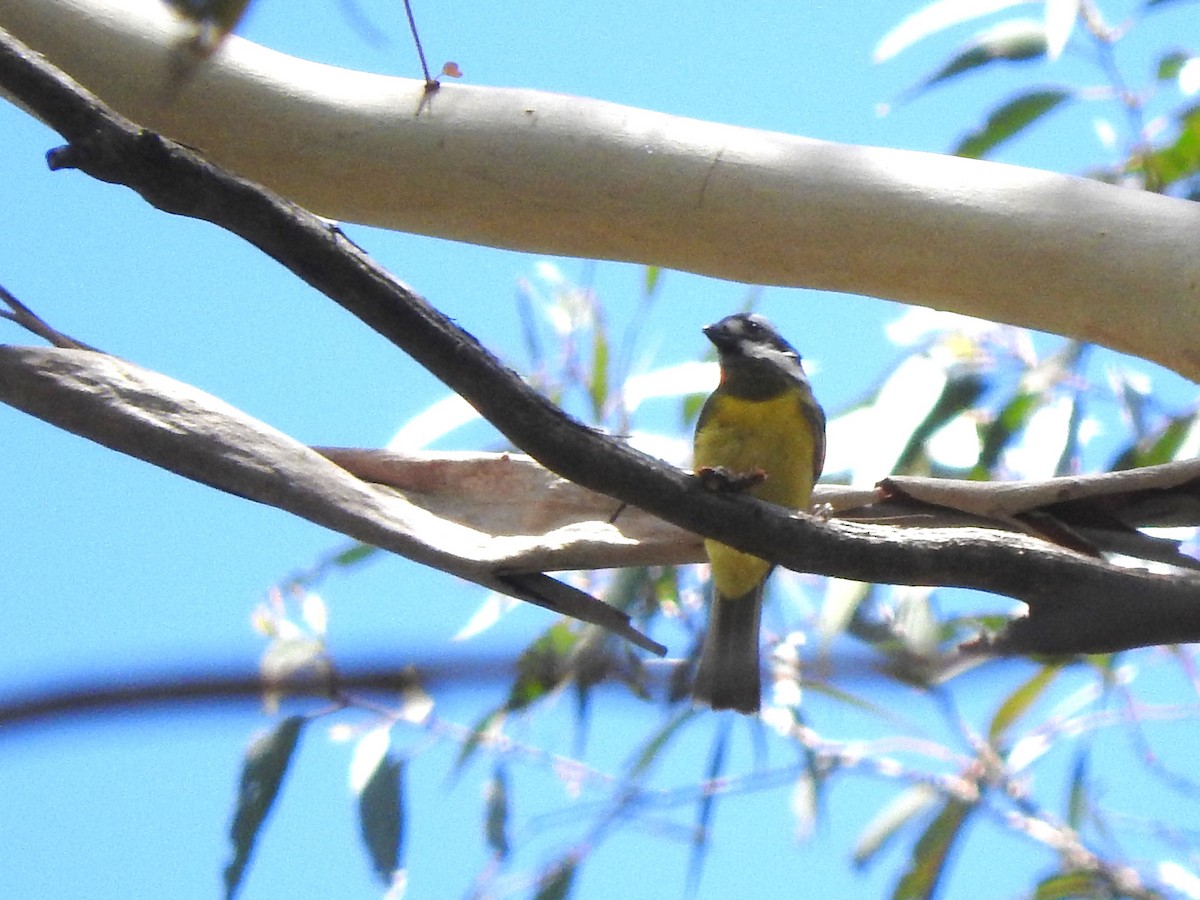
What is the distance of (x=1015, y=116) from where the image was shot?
2.90 meters

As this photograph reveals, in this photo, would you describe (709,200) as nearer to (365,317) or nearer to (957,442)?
(365,317)

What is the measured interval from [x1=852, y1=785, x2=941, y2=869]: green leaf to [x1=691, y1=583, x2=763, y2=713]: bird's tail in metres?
1.48

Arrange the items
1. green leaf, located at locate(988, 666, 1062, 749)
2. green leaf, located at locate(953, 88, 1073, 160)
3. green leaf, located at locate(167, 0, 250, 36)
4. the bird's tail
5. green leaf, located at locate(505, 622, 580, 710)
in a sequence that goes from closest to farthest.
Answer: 1. green leaf, located at locate(505, 622, 580, 710)
2. green leaf, located at locate(167, 0, 250, 36)
3. the bird's tail
4. green leaf, located at locate(953, 88, 1073, 160)
5. green leaf, located at locate(988, 666, 1062, 749)

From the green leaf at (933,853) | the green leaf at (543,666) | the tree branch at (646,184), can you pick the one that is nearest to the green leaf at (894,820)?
the green leaf at (933,853)

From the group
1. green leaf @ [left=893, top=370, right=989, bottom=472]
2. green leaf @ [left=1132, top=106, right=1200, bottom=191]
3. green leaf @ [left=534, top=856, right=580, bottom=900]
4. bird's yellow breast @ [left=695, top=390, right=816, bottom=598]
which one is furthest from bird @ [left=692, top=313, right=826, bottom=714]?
green leaf @ [left=534, top=856, right=580, bottom=900]

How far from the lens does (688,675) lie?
631mm

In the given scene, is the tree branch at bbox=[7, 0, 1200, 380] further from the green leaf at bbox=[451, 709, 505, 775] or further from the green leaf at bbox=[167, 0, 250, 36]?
the green leaf at bbox=[451, 709, 505, 775]

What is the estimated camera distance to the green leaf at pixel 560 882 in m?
3.14

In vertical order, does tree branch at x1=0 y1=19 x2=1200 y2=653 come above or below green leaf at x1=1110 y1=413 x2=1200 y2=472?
below

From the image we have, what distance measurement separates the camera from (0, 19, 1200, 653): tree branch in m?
1.03

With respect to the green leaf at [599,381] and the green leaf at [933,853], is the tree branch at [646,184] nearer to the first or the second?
the green leaf at [599,381]

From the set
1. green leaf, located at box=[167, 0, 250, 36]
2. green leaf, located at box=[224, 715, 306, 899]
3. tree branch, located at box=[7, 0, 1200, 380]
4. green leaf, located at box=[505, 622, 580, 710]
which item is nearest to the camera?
green leaf, located at box=[505, 622, 580, 710]

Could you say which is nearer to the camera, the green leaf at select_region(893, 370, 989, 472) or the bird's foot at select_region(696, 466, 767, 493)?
the bird's foot at select_region(696, 466, 767, 493)

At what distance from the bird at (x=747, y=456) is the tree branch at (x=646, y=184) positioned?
0.65 metres
